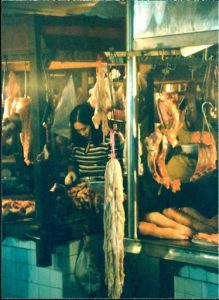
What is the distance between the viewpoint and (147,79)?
5.68 metres

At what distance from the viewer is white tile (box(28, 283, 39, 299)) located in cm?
589

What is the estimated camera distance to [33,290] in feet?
19.4

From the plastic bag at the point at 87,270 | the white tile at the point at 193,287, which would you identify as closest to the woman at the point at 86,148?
the plastic bag at the point at 87,270

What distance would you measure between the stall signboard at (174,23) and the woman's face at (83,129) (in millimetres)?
1198

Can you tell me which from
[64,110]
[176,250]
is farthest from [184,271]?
[64,110]

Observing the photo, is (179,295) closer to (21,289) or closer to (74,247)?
(74,247)

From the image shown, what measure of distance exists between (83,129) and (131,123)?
103cm

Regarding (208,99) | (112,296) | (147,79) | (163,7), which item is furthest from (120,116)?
(112,296)

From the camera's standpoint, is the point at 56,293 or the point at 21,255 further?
the point at 21,255

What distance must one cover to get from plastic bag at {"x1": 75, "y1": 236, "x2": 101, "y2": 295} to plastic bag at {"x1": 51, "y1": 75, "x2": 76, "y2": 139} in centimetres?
101

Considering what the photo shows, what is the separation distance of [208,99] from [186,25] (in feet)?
2.67

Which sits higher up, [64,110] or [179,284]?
[64,110]

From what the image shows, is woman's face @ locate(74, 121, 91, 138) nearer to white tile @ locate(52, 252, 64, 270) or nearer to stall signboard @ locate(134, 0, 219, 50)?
white tile @ locate(52, 252, 64, 270)

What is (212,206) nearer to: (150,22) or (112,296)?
(112,296)
